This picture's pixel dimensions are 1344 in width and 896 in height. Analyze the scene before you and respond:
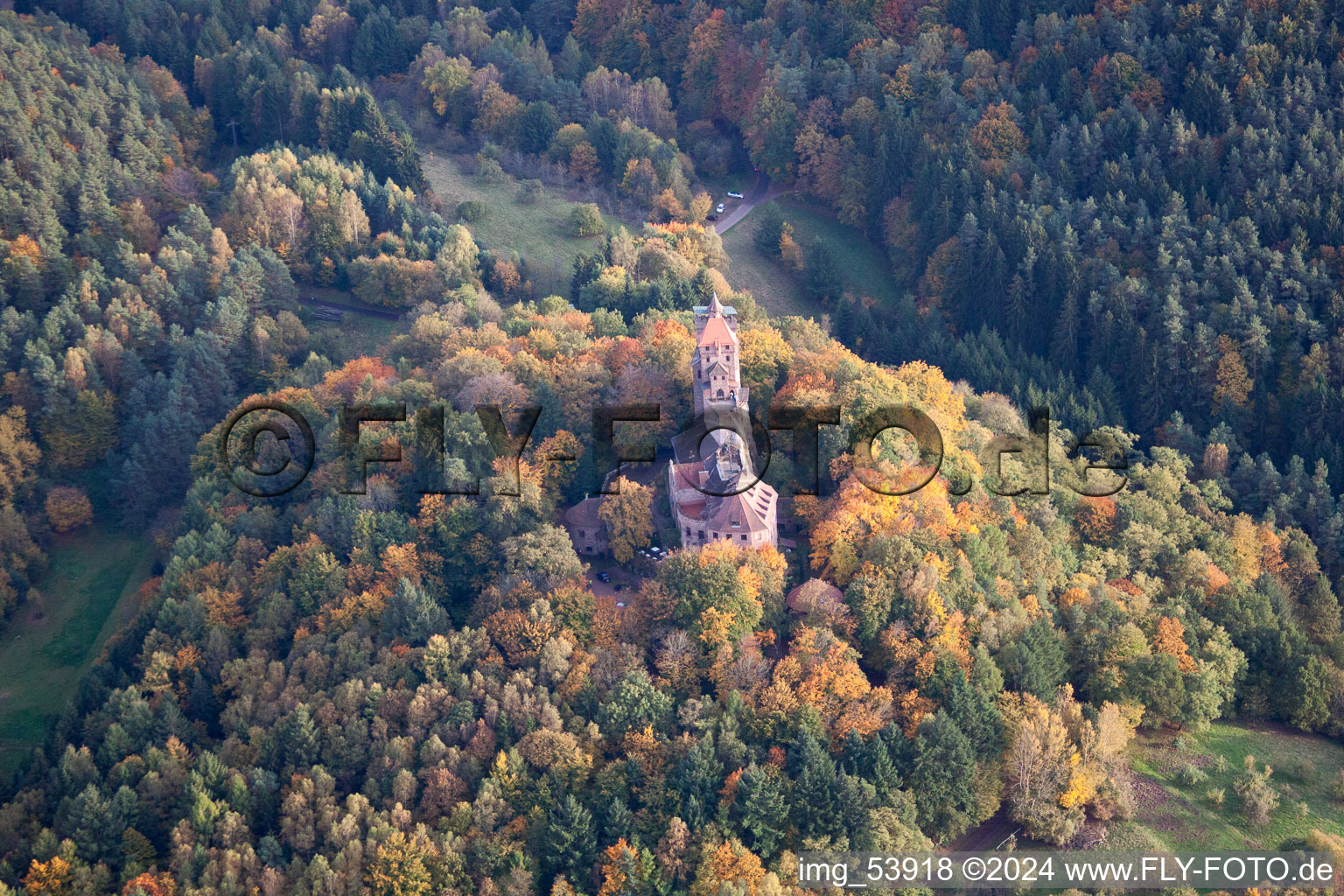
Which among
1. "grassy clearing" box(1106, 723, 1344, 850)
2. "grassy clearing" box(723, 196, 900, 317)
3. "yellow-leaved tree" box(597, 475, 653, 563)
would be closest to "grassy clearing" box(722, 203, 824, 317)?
"grassy clearing" box(723, 196, 900, 317)

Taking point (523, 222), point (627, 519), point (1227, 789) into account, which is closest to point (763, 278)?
point (523, 222)

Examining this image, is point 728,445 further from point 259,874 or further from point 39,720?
point 39,720

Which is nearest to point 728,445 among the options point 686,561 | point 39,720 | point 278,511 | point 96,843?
point 686,561

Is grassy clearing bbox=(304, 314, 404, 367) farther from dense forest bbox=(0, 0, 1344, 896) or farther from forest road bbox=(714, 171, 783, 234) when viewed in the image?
forest road bbox=(714, 171, 783, 234)

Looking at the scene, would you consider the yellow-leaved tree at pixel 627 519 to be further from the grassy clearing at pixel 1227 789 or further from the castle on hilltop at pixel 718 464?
the grassy clearing at pixel 1227 789

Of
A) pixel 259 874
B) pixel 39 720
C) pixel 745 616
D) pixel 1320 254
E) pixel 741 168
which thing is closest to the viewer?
pixel 259 874

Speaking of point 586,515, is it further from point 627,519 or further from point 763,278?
point 763,278
